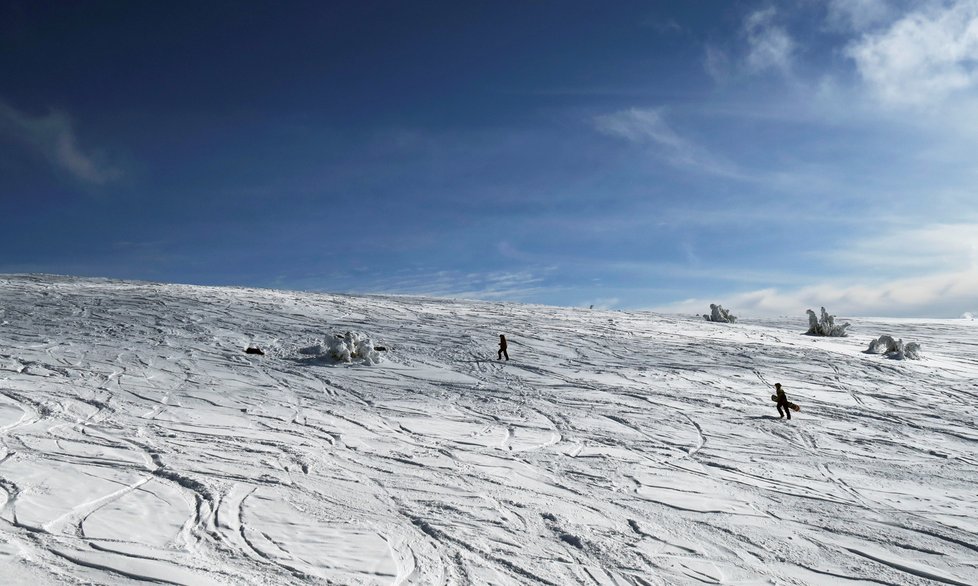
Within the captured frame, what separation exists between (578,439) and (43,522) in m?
6.78

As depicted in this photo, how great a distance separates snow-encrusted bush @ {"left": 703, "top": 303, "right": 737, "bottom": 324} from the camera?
94.7 feet

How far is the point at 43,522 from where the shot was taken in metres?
5.40

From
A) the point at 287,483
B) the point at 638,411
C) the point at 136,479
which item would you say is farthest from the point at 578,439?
the point at 136,479

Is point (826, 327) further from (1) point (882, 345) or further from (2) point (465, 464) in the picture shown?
(2) point (465, 464)

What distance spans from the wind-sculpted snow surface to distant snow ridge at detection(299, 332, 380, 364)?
41 centimetres

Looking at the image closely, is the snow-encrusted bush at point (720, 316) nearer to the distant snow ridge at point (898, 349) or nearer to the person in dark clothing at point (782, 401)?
the distant snow ridge at point (898, 349)

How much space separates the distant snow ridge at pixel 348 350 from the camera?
15.0 meters

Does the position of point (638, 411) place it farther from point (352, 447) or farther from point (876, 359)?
point (876, 359)

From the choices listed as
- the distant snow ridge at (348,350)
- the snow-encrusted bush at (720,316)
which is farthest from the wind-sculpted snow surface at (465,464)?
the snow-encrusted bush at (720,316)

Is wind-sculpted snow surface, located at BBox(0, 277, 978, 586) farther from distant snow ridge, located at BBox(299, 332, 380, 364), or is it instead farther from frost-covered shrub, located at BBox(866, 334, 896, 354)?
frost-covered shrub, located at BBox(866, 334, 896, 354)

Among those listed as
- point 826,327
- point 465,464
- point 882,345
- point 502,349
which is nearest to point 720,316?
point 826,327

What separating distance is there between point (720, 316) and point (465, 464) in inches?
929

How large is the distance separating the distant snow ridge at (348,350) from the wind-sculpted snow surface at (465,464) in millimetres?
414

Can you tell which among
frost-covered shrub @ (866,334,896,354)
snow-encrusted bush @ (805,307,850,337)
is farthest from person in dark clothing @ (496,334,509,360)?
snow-encrusted bush @ (805,307,850,337)
